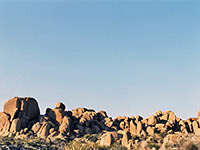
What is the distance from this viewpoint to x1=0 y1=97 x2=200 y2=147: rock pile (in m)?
79.3

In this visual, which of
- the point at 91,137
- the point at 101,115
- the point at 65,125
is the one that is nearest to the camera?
the point at 91,137

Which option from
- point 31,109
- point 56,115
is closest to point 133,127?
point 56,115

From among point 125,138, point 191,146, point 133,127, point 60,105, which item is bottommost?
point 191,146

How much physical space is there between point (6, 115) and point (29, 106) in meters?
7.88

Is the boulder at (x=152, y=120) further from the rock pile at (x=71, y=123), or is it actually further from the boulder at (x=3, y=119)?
the boulder at (x=3, y=119)

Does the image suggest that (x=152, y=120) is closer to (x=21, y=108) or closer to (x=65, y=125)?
(x=65, y=125)

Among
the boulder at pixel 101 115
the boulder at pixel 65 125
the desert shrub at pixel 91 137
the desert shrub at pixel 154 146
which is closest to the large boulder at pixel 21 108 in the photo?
the boulder at pixel 65 125

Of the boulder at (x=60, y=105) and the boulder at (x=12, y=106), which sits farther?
the boulder at (x=60, y=105)

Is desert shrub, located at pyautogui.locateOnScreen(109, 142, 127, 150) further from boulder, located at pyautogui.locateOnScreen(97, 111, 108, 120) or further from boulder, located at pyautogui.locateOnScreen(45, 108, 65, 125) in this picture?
boulder, located at pyautogui.locateOnScreen(97, 111, 108, 120)

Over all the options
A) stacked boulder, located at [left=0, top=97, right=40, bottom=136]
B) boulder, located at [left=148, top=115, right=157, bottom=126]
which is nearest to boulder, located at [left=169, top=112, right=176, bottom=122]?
boulder, located at [left=148, top=115, right=157, bottom=126]

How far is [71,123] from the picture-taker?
277 ft

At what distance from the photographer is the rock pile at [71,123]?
7931 cm

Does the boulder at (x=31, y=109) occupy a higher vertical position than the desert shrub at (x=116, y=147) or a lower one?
higher

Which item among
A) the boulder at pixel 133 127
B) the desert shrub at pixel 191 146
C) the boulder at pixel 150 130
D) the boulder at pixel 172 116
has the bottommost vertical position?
the desert shrub at pixel 191 146
